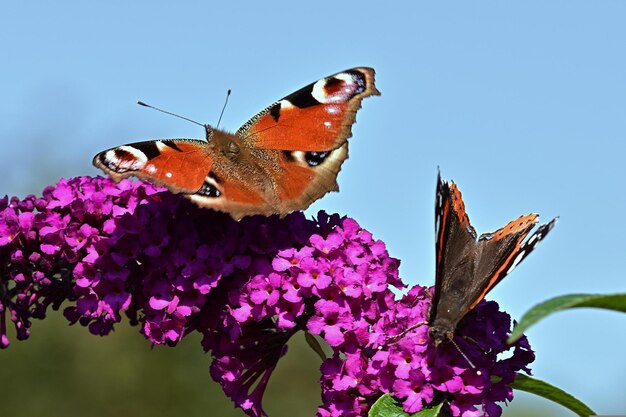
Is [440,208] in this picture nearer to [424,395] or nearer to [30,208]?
[424,395]

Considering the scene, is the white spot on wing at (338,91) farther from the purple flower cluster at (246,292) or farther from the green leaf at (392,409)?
the green leaf at (392,409)

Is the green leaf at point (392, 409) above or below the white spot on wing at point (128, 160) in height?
below

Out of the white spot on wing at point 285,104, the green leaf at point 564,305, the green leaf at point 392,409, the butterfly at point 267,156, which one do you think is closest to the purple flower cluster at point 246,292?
the green leaf at point 392,409

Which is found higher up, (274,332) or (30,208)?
(30,208)

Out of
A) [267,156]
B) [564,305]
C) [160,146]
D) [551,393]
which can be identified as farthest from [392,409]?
[160,146]

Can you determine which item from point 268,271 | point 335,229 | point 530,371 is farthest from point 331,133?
point 530,371

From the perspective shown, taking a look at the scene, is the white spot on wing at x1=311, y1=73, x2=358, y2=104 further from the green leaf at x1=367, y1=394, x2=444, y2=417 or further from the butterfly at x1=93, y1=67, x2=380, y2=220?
the green leaf at x1=367, y1=394, x2=444, y2=417

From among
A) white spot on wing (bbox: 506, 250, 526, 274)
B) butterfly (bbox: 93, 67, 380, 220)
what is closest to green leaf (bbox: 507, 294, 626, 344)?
→ white spot on wing (bbox: 506, 250, 526, 274)

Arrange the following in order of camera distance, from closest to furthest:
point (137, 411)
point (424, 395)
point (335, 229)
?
point (424, 395), point (335, 229), point (137, 411)

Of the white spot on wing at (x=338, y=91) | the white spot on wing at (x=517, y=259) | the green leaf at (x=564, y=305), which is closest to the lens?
the green leaf at (x=564, y=305)
